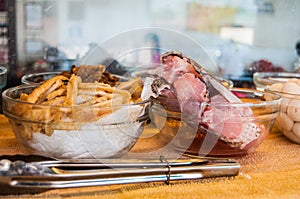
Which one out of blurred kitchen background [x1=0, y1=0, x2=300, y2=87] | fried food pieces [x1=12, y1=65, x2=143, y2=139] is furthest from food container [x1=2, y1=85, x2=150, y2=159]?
blurred kitchen background [x1=0, y1=0, x2=300, y2=87]

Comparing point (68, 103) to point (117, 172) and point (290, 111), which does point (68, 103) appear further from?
point (290, 111)

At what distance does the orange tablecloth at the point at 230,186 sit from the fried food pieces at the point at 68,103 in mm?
69

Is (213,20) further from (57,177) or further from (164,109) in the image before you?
(57,177)

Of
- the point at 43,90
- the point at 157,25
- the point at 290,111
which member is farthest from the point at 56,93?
the point at 157,25

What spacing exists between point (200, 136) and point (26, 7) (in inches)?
19.9

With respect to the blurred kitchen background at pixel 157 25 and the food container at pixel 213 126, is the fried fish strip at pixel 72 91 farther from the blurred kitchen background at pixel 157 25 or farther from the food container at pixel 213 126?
the blurred kitchen background at pixel 157 25

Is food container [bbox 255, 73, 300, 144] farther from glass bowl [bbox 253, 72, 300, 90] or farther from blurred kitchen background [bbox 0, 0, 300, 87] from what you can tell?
blurred kitchen background [bbox 0, 0, 300, 87]

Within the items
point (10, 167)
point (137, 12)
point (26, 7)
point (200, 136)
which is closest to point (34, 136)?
point (10, 167)

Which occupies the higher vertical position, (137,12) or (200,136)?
(137,12)

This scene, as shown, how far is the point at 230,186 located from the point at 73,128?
6.6 inches

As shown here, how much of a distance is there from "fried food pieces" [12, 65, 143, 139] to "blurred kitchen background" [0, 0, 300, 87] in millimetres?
351

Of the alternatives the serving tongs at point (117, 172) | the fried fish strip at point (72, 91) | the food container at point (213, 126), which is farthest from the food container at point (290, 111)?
the fried fish strip at point (72, 91)

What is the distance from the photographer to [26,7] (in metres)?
0.83

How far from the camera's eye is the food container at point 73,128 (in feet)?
1.42
